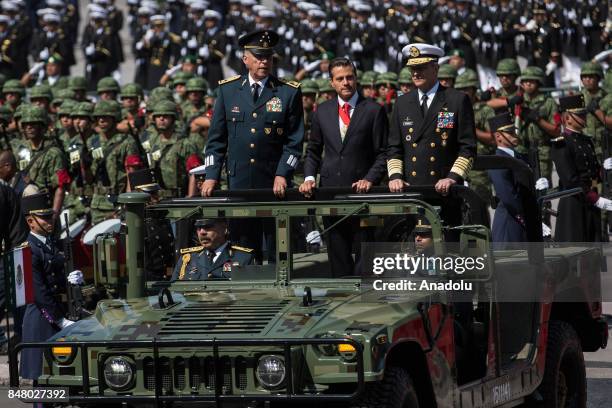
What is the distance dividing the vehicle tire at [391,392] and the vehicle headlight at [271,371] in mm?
377

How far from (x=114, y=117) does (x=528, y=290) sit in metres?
9.12

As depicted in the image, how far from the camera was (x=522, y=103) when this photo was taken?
62.5ft

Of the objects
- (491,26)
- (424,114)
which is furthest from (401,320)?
(491,26)

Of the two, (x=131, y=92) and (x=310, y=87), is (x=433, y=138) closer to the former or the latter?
(x=310, y=87)

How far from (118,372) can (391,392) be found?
1.32 meters

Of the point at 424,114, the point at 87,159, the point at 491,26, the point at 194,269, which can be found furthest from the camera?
the point at 491,26

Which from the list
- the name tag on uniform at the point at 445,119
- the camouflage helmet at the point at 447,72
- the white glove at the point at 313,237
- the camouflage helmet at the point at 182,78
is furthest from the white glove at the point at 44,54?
the white glove at the point at 313,237

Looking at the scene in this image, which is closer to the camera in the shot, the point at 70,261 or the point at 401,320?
the point at 401,320

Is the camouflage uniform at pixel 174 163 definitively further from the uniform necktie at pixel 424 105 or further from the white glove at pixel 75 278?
the uniform necktie at pixel 424 105

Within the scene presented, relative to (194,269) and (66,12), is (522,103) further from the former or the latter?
(66,12)

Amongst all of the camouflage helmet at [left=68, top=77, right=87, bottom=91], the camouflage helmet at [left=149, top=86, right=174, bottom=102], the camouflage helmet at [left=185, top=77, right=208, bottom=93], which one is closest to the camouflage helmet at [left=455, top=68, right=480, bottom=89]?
the camouflage helmet at [left=185, top=77, right=208, bottom=93]

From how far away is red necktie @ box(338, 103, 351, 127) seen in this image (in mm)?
11102

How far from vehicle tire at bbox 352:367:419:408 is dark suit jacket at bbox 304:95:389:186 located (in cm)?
291

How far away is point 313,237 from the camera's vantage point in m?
9.29
